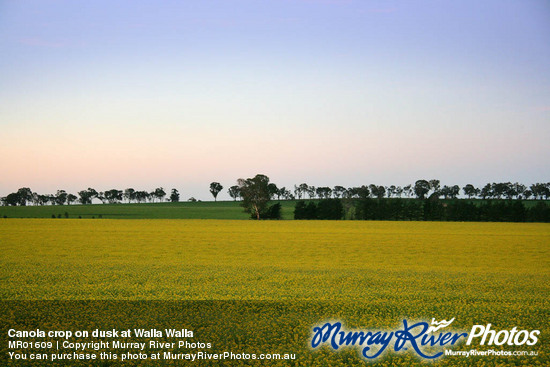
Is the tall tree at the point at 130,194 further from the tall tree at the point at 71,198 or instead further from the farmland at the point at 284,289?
the farmland at the point at 284,289

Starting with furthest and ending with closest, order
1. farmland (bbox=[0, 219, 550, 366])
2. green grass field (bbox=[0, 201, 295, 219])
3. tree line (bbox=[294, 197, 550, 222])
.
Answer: green grass field (bbox=[0, 201, 295, 219]), tree line (bbox=[294, 197, 550, 222]), farmland (bbox=[0, 219, 550, 366])

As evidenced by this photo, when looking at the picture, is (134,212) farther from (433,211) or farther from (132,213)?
(433,211)

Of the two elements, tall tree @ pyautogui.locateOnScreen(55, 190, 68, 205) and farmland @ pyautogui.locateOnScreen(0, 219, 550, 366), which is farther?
tall tree @ pyautogui.locateOnScreen(55, 190, 68, 205)

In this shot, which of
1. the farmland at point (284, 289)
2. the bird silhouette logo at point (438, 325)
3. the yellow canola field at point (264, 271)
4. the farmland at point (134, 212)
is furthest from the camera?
the farmland at point (134, 212)

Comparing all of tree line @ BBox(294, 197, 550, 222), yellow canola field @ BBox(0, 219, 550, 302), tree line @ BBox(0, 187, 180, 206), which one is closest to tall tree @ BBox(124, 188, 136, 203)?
tree line @ BBox(0, 187, 180, 206)

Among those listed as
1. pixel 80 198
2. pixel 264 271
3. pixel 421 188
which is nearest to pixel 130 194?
pixel 80 198

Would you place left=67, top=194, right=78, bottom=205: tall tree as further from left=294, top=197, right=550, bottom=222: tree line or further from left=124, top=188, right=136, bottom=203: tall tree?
left=294, top=197, right=550, bottom=222: tree line

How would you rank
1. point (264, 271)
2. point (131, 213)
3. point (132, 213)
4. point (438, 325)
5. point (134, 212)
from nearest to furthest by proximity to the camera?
point (438, 325)
point (264, 271)
point (132, 213)
point (131, 213)
point (134, 212)

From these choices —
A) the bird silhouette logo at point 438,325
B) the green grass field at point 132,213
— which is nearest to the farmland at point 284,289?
the bird silhouette logo at point 438,325

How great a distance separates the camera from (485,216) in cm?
9619

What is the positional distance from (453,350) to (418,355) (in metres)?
0.91

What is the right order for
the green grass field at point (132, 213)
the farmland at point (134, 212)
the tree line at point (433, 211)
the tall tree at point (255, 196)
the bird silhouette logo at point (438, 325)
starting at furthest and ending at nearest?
the green grass field at point (132, 213)
the farmland at point (134, 212)
the tall tree at point (255, 196)
the tree line at point (433, 211)
the bird silhouette logo at point (438, 325)

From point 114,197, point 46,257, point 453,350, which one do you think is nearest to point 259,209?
point 46,257

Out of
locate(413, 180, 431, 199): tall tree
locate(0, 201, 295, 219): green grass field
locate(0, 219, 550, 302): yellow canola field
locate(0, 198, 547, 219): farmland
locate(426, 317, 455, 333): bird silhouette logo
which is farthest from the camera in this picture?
locate(413, 180, 431, 199): tall tree
